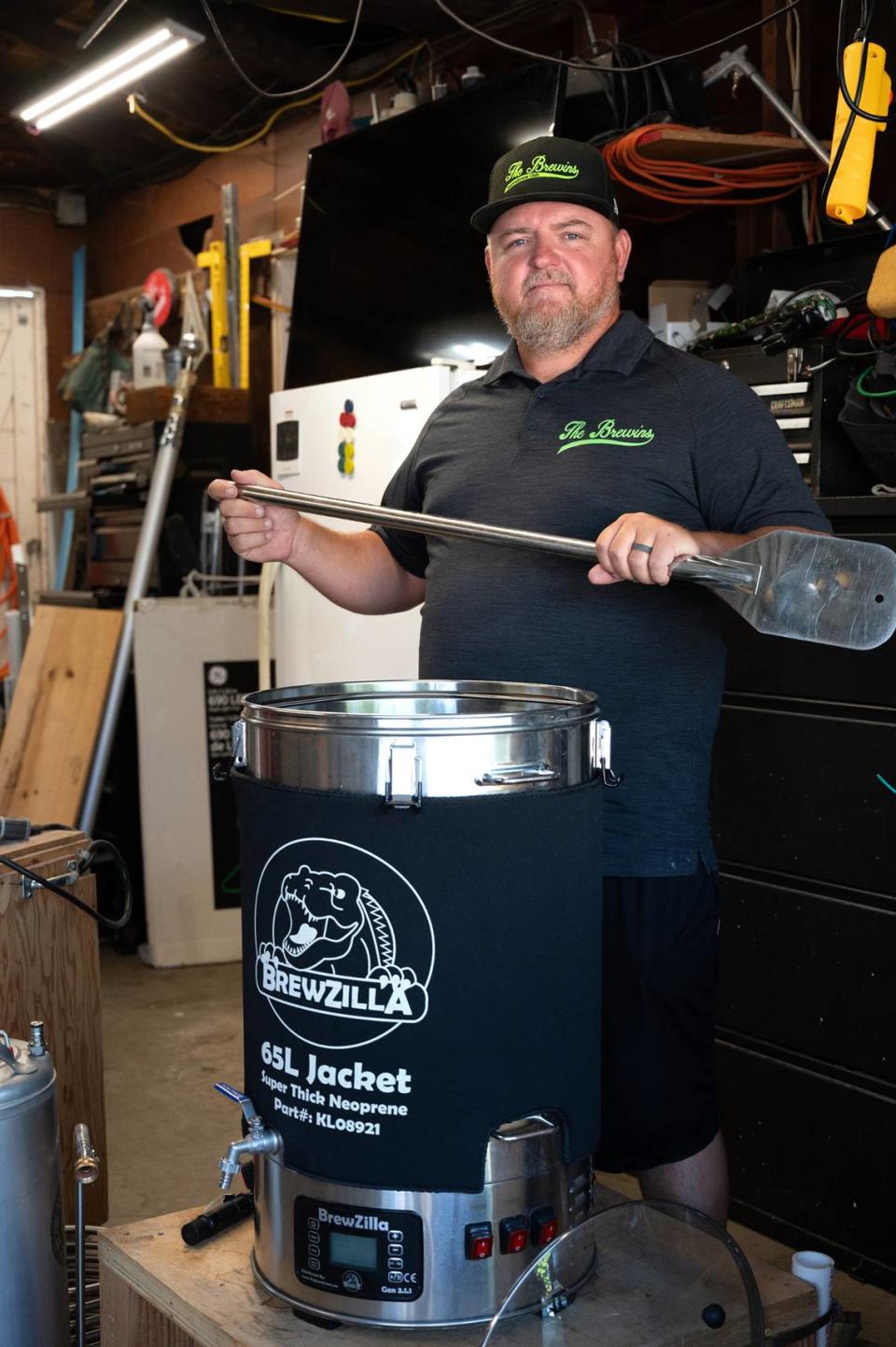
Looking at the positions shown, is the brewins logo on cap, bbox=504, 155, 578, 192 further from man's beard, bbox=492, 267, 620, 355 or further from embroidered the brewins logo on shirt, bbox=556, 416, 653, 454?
embroidered the brewins logo on shirt, bbox=556, 416, 653, 454

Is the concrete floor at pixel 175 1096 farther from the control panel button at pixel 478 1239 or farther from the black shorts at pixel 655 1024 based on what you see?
the control panel button at pixel 478 1239

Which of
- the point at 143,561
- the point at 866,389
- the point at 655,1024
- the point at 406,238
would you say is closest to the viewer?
the point at 655,1024

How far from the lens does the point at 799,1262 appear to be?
1.46 meters

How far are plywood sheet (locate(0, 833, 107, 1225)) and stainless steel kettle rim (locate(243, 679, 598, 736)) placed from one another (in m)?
0.88

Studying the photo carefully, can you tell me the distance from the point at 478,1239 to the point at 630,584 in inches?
30.6

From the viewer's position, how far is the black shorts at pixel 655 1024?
4.97 feet

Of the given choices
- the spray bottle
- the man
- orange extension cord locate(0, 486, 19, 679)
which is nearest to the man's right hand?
the man

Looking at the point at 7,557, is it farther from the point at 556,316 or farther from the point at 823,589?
the point at 823,589

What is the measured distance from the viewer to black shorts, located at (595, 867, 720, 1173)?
1.52 m

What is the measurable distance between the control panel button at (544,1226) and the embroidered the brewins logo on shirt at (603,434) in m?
0.86

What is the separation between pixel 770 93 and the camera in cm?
283

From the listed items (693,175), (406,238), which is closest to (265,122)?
(406,238)

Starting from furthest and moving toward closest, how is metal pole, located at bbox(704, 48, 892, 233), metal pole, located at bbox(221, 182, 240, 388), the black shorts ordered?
metal pole, located at bbox(221, 182, 240, 388) → metal pole, located at bbox(704, 48, 892, 233) → the black shorts

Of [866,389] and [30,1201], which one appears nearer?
[30,1201]
